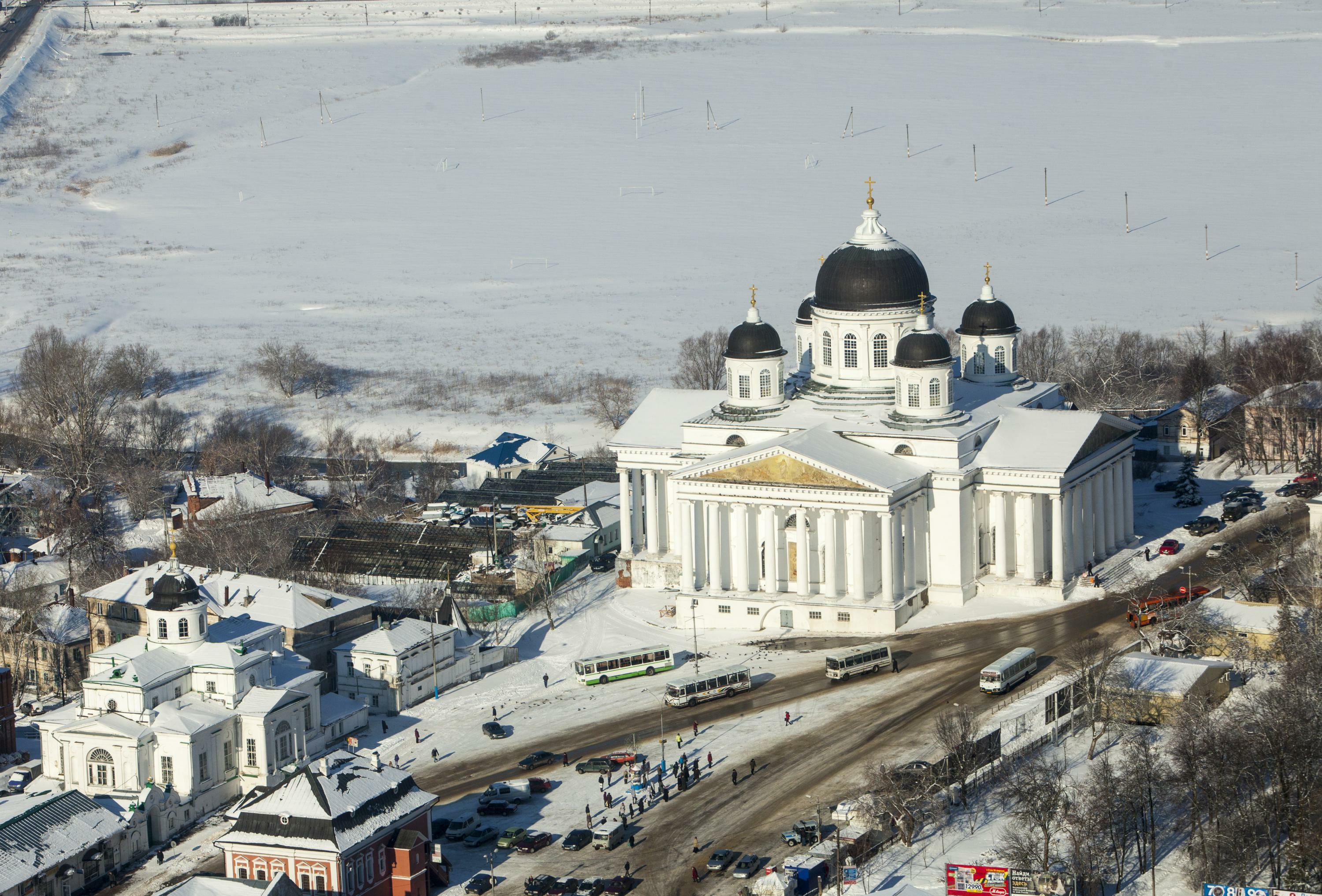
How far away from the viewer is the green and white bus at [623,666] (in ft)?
Result: 247

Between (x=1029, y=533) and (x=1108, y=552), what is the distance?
18.0 feet

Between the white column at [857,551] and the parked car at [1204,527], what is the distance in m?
16.1

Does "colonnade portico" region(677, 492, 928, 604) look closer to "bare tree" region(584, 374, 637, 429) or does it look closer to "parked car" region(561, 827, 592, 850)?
"parked car" region(561, 827, 592, 850)

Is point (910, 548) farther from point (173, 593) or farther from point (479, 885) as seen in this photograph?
point (479, 885)

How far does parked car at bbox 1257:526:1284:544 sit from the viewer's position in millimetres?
82812

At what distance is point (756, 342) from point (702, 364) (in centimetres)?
3884

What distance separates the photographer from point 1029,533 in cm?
8112

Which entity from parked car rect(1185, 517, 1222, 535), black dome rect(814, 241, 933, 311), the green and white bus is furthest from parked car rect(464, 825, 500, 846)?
parked car rect(1185, 517, 1222, 535)

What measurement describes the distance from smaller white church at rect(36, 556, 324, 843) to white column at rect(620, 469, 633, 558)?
741 inches

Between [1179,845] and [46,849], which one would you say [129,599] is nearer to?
[46,849]

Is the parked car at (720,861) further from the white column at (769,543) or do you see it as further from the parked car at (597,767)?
the white column at (769,543)

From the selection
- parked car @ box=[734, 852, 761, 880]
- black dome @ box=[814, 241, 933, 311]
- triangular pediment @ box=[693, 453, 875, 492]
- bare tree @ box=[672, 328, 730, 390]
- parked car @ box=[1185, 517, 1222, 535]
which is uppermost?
black dome @ box=[814, 241, 933, 311]

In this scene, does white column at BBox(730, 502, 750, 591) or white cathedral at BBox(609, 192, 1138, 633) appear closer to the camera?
white cathedral at BBox(609, 192, 1138, 633)

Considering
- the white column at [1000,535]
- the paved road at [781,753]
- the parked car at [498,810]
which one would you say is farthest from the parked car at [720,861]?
the white column at [1000,535]
